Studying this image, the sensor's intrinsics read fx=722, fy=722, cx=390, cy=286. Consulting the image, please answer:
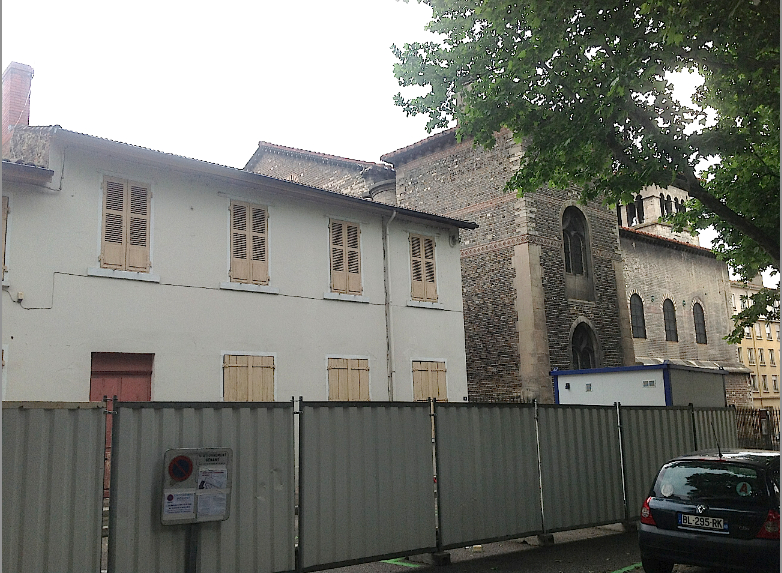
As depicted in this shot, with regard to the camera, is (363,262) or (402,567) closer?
(402,567)

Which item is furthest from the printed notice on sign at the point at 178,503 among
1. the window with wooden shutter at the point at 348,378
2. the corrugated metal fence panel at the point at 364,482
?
the window with wooden shutter at the point at 348,378

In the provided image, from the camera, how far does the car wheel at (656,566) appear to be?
845 centimetres

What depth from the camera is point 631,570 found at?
896 centimetres

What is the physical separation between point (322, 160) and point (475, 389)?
1123 centimetres

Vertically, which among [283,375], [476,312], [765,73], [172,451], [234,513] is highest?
[765,73]

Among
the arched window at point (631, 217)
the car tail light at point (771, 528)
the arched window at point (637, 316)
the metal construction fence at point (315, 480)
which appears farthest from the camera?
the arched window at point (631, 217)

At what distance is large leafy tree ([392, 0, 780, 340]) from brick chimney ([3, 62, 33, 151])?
9391mm

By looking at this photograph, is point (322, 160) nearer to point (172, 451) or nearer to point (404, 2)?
point (404, 2)

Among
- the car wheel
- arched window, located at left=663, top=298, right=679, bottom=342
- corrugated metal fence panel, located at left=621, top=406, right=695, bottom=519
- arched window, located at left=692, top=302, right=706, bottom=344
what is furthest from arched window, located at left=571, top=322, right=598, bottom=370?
the car wheel

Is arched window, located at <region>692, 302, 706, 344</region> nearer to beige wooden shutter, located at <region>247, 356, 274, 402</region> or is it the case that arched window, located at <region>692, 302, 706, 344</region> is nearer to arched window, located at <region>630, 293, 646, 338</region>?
arched window, located at <region>630, 293, 646, 338</region>

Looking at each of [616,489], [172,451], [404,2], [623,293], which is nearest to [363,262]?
[404,2]

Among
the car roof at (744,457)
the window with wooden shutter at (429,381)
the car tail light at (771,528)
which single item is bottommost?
the car tail light at (771,528)

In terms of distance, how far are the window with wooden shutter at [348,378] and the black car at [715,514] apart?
937 cm

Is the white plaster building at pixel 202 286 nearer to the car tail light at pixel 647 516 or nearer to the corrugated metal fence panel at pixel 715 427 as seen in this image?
the corrugated metal fence panel at pixel 715 427
